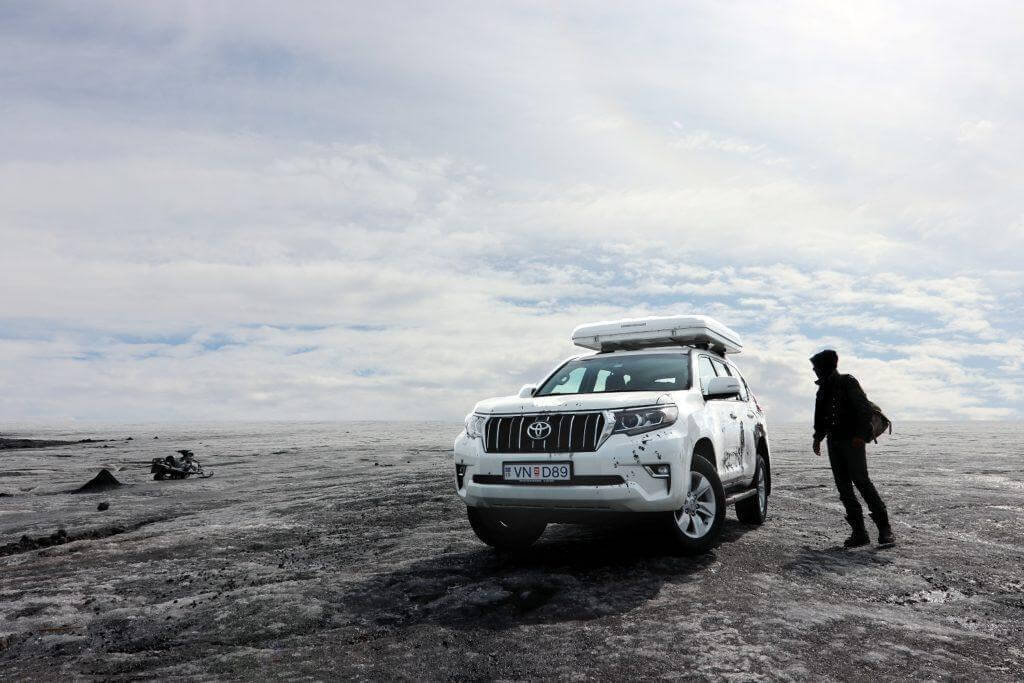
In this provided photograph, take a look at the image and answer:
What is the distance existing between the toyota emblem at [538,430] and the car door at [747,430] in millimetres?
2639

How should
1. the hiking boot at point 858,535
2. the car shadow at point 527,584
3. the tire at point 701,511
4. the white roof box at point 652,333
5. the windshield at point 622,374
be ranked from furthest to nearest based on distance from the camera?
the white roof box at point 652,333 → the hiking boot at point 858,535 → the windshield at point 622,374 → the tire at point 701,511 → the car shadow at point 527,584

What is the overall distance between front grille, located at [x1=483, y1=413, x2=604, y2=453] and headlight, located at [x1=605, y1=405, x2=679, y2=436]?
0.13 metres

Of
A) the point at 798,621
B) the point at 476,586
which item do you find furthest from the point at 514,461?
the point at 798,621

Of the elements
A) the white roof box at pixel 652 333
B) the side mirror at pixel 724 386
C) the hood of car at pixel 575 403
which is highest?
the white roof box at pixel 652 333

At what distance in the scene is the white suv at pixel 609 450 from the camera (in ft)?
17.7

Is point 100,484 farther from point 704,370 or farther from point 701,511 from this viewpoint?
point 701,511

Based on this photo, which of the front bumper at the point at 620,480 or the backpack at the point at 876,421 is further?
the backpack at the point at 876,421

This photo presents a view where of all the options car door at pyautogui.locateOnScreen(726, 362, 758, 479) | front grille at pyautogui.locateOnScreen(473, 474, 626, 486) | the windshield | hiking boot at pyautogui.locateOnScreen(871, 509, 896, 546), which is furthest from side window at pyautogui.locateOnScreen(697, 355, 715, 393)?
hiking boot at pyautogui.locateOnScreen(871, 509, 896, 546)

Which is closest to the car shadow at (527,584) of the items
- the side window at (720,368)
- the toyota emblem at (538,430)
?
the toyota emblem at (538,430)

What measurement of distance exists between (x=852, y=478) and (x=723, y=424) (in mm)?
1641

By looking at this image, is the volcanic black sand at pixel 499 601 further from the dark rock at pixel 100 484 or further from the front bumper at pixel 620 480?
the dark rock at pixel 100 484

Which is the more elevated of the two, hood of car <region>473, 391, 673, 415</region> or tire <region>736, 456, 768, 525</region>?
hood of car <region>473, 391, 673, 415</region>

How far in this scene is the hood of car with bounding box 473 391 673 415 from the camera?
5.64 metres

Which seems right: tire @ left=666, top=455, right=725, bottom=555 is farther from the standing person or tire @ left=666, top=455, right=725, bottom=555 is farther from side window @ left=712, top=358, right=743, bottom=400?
side window @ left=712, top=358, right=743, bottom=400
